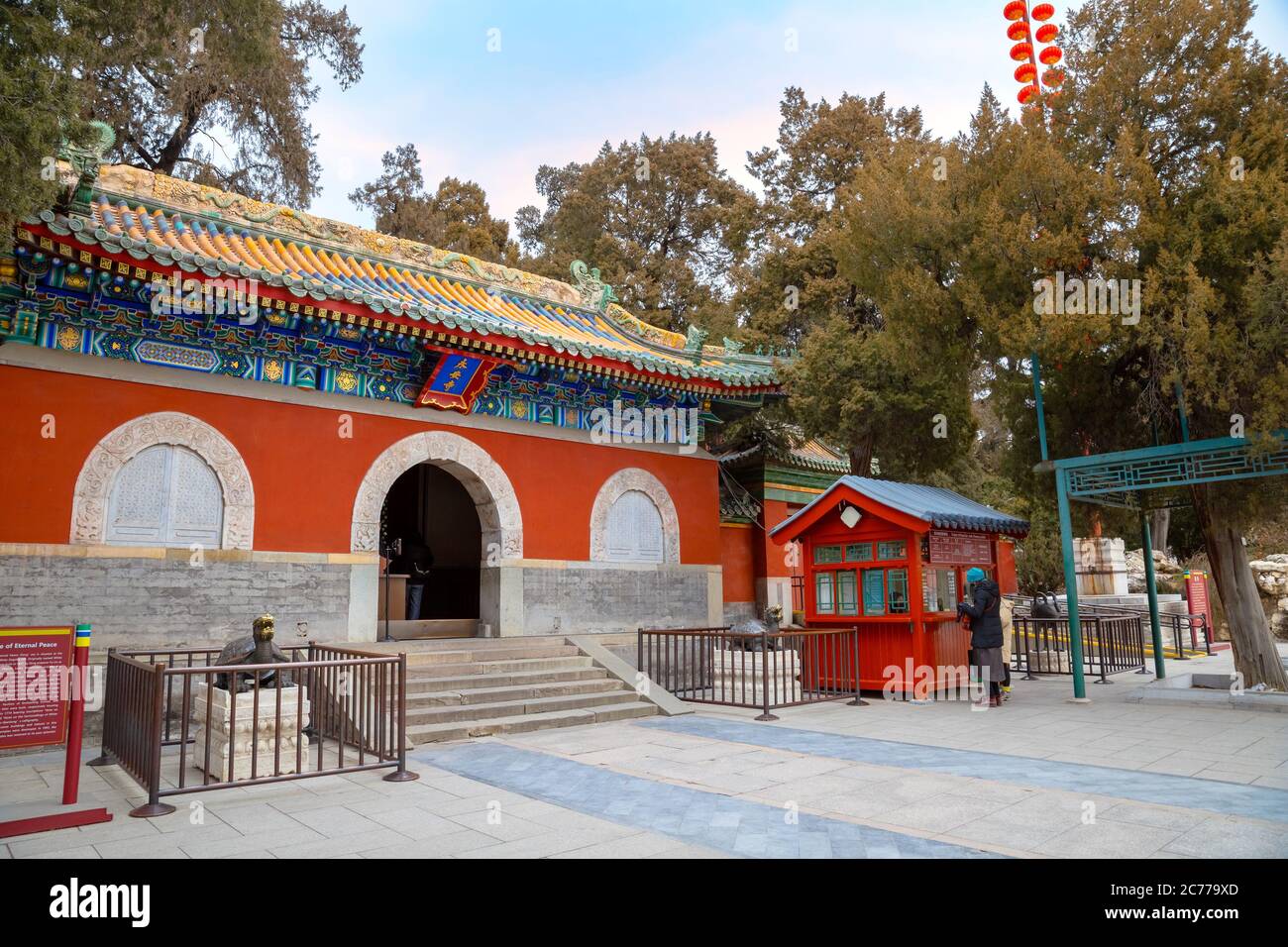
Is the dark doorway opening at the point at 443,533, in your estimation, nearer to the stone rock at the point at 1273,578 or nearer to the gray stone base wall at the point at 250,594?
the gray stone base wall at the point at 250,594

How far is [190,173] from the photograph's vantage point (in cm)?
1716

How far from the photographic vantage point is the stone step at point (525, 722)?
7.17 m

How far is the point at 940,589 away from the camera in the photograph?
962 centimetres

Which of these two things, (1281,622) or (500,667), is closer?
(500,667)

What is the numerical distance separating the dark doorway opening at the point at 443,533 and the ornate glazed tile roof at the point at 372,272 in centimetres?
368

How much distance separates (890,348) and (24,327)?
376 inches

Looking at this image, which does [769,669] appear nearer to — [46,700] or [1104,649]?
[1104,649]

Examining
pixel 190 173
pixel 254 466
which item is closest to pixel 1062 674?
pixel 254 466

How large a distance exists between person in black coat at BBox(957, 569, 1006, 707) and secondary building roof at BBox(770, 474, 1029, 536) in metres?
0.82

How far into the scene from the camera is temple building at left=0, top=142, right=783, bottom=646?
7.69 metres

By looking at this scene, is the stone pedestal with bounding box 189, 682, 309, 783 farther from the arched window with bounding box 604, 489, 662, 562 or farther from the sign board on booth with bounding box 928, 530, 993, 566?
the sign board on booth with bounding box 928, 530, 993, 566

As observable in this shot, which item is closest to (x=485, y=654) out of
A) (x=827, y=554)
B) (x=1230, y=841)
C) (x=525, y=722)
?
(x=525, y=722)

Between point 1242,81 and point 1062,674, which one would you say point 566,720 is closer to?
point 1062,674

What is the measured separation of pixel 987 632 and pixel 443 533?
922cm
